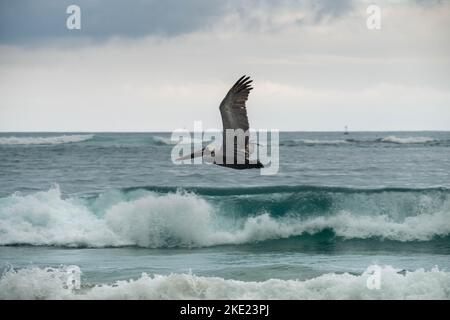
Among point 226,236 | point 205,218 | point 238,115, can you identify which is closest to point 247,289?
point 238,115

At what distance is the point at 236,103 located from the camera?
1106cm

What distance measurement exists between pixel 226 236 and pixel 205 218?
993mm

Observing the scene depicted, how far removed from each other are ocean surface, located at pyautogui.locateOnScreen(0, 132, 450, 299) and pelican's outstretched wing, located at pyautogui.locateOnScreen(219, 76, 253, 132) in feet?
10.0

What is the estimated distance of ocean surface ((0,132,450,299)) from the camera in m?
12.9

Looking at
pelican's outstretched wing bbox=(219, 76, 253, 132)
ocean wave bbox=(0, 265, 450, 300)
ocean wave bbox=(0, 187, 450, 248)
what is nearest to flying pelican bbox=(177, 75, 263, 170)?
pelican's outstretched wing bbox=(219, 76, 253, 132)

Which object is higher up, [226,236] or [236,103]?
[236,103]

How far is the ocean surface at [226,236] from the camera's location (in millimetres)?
12898

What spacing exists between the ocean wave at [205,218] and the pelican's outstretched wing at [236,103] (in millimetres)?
7980

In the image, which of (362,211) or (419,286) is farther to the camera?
(362,211)

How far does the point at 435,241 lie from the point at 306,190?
4897 mm

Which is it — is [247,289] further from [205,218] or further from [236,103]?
[205,218]

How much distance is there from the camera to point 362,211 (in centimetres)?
2097
